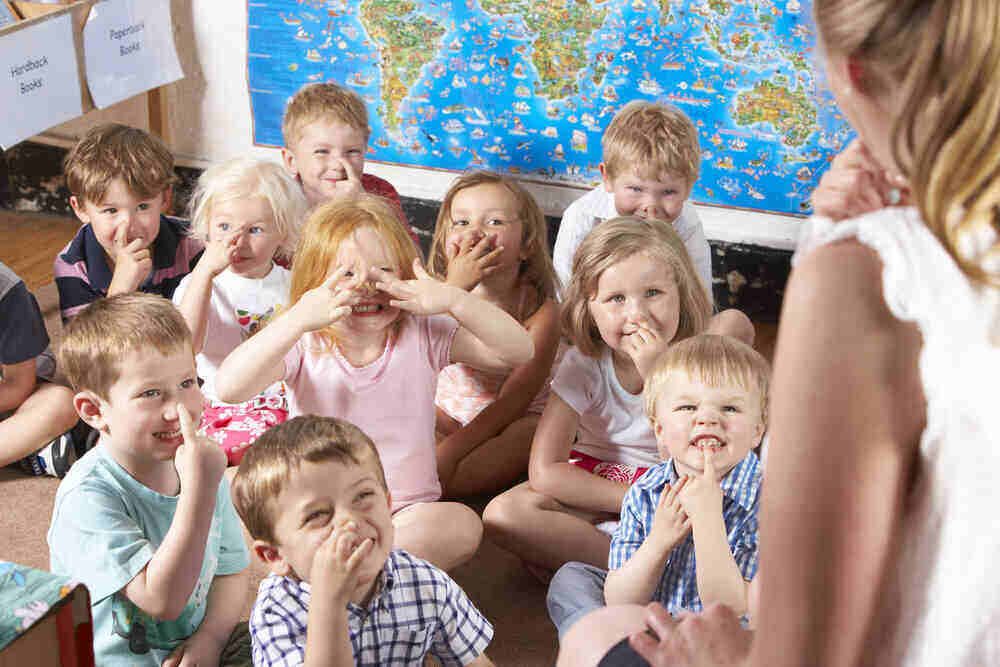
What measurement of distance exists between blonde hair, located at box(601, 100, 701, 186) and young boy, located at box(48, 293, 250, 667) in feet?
3.72

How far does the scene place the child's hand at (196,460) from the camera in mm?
1305

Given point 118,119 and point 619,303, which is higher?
point 118,119

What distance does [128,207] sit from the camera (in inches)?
88.1

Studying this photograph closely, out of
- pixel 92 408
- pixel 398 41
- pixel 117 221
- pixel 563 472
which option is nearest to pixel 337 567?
pixel 92 408

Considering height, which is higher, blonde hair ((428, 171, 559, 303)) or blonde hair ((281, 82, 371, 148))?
blonde hair ((281, 82, 371, 148))

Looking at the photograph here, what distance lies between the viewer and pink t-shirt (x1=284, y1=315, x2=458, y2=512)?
1.75 m

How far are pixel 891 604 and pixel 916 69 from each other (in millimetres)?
298

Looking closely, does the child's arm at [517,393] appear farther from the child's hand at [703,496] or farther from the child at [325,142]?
the child's hand at [703,496]

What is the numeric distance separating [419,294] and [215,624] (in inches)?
22.6

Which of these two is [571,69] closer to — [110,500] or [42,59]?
[42,59]

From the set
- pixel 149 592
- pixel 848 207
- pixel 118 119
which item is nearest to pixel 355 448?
pixel 149 592

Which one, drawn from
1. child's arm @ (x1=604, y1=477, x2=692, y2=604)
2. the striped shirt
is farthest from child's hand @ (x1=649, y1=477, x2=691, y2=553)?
the striped shirt

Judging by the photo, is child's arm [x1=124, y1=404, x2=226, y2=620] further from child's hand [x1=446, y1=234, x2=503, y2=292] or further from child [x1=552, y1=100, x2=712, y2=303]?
child [x1=552, y1=100, x2=712, y2=303]

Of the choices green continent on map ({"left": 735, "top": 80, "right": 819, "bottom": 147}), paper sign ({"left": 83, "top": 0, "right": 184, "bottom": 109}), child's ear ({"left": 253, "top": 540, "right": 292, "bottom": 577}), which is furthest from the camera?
green continent on map ({"left": 735, "top": 80, "right": 819, "bottom": 147})
